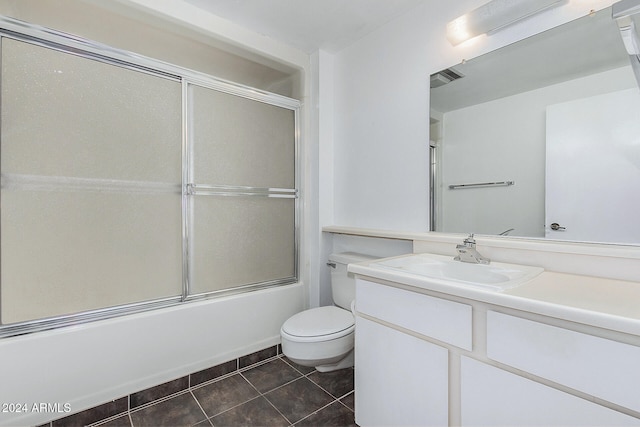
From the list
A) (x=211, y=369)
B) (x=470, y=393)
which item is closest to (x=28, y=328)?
(x=211, y=369)

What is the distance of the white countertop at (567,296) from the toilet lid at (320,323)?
0.61m

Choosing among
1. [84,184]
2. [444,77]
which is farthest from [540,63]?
[84,184]

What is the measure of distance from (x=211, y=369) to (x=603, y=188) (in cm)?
226

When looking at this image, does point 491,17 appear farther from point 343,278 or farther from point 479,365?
point 343,278

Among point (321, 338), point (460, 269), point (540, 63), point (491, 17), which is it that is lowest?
point (321, 338)

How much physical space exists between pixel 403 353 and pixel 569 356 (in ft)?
1.75

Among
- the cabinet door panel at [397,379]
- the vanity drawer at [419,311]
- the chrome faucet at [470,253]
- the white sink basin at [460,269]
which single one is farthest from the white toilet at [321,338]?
the chrome faucet at [470,253]

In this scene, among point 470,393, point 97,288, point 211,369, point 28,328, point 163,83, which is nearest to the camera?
point 470,393

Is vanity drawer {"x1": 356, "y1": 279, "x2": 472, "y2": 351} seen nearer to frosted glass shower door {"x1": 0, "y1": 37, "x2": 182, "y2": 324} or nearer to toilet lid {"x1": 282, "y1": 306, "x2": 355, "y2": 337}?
toilet lid {"x1": 282, "y1": 306, "x2": 355, "y2": 337}

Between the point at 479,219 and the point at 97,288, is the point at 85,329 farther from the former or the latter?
the point at 479,219

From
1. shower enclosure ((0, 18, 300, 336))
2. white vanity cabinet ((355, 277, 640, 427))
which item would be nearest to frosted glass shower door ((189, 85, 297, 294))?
shower enclosure ((0, 18, 300, 336))

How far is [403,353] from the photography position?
1153mm

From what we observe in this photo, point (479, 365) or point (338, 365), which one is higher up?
point (479, 365)

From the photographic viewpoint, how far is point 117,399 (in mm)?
1524
